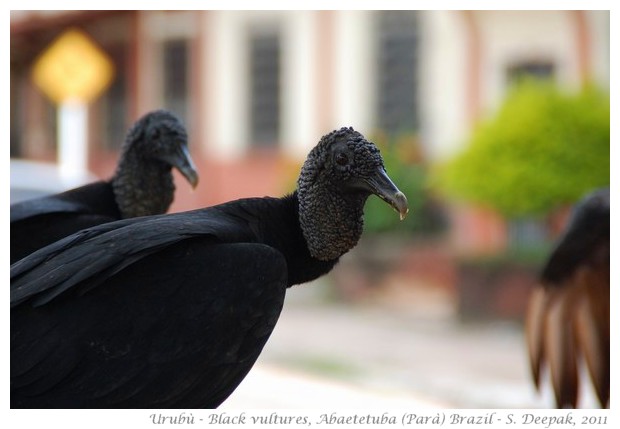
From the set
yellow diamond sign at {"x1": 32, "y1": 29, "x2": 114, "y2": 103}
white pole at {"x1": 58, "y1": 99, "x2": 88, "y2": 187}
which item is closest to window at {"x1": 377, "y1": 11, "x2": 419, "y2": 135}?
yellow diamond sign at {"x1": 32, "y1": 29, "x2": 114, "y2": 103}

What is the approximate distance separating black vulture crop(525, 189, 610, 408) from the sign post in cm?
356

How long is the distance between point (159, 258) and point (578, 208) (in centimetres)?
196

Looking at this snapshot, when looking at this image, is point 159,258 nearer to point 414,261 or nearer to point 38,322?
point 38,322

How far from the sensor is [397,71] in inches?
423

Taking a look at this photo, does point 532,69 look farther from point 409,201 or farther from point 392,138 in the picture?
point 409,201

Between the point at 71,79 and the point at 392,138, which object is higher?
the point at 71,79

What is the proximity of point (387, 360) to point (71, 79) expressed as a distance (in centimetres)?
302

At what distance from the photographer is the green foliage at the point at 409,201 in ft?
32.8

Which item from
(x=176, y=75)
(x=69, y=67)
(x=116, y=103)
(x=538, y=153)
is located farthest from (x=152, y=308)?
(x=116, y=103)

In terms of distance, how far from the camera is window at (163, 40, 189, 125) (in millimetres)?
11648

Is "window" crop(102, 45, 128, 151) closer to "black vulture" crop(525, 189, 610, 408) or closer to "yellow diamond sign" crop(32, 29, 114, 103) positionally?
"yellow diamond sign" crop(32, 29, 114, 103)

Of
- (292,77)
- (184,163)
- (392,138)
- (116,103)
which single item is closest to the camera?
(184,163)

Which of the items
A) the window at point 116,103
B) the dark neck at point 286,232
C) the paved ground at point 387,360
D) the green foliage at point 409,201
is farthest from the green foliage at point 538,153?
the dark neck at point 286,232
